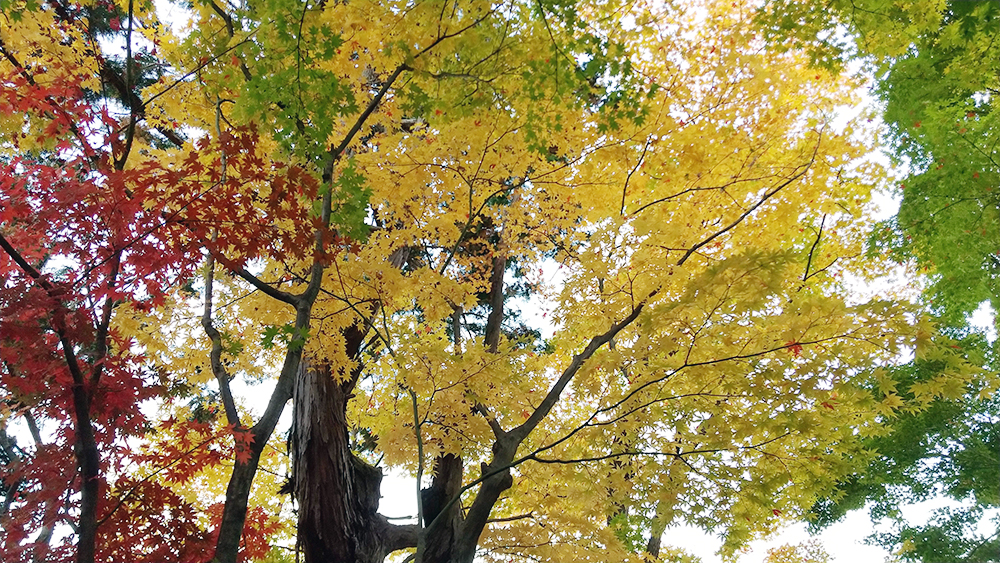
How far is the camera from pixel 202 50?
10.3ft

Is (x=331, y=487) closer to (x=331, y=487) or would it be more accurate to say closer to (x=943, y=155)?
(x=331, y=487)

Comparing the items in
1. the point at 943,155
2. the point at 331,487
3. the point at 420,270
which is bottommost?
the point at 331,487

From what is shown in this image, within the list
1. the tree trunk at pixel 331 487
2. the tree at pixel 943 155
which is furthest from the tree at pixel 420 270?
the tree at pixel 943 155

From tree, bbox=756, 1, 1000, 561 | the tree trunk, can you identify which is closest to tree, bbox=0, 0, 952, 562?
the tree trunk

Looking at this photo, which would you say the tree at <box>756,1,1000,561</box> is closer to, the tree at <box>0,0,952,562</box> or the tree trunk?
the tree at <box>0,0,952,562</box>

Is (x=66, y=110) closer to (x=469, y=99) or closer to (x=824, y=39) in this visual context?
(x=469, y=99)

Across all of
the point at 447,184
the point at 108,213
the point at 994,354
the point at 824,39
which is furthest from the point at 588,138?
the point at 994,354

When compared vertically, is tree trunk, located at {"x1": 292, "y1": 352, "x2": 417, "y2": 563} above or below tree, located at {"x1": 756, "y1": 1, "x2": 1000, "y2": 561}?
below

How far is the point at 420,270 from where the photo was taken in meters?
4.16

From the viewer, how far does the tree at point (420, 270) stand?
2.76 metres

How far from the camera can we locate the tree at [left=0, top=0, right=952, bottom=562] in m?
2.76

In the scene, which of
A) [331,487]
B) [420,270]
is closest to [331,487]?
[331,487]

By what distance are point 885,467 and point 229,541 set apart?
29.7 ft

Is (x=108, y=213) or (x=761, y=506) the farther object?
(x=761, y=506)
